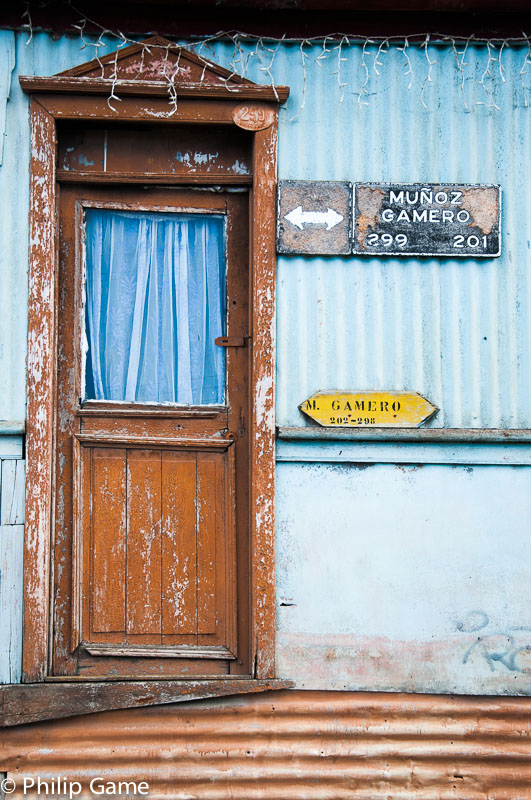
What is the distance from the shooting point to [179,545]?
13.2 ft

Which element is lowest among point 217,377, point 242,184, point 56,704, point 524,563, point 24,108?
point 56,704

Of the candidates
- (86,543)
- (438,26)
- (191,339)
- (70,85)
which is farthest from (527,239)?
(86,543)

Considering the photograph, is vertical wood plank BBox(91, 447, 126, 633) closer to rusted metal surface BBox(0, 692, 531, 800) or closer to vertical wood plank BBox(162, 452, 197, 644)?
vertical wood plank BBox(162, 452, 197, 644)

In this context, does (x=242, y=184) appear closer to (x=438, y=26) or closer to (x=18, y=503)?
(x=438, y=26)

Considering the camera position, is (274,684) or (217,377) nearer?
(274,684)

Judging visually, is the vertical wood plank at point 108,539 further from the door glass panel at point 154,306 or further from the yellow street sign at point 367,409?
the yellow street sign at point 367,409

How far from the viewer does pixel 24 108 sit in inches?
157

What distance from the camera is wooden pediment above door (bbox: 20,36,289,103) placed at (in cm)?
395

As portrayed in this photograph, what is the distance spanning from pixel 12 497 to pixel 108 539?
50 cm

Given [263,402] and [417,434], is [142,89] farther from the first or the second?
[417,434]

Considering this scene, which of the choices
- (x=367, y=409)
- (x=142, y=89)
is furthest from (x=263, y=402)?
(x=142, y=89)

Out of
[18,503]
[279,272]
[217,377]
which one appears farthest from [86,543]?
[279,272]

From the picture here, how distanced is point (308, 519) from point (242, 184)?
1.70m

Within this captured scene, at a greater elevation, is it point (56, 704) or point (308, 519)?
point (308, 519)
